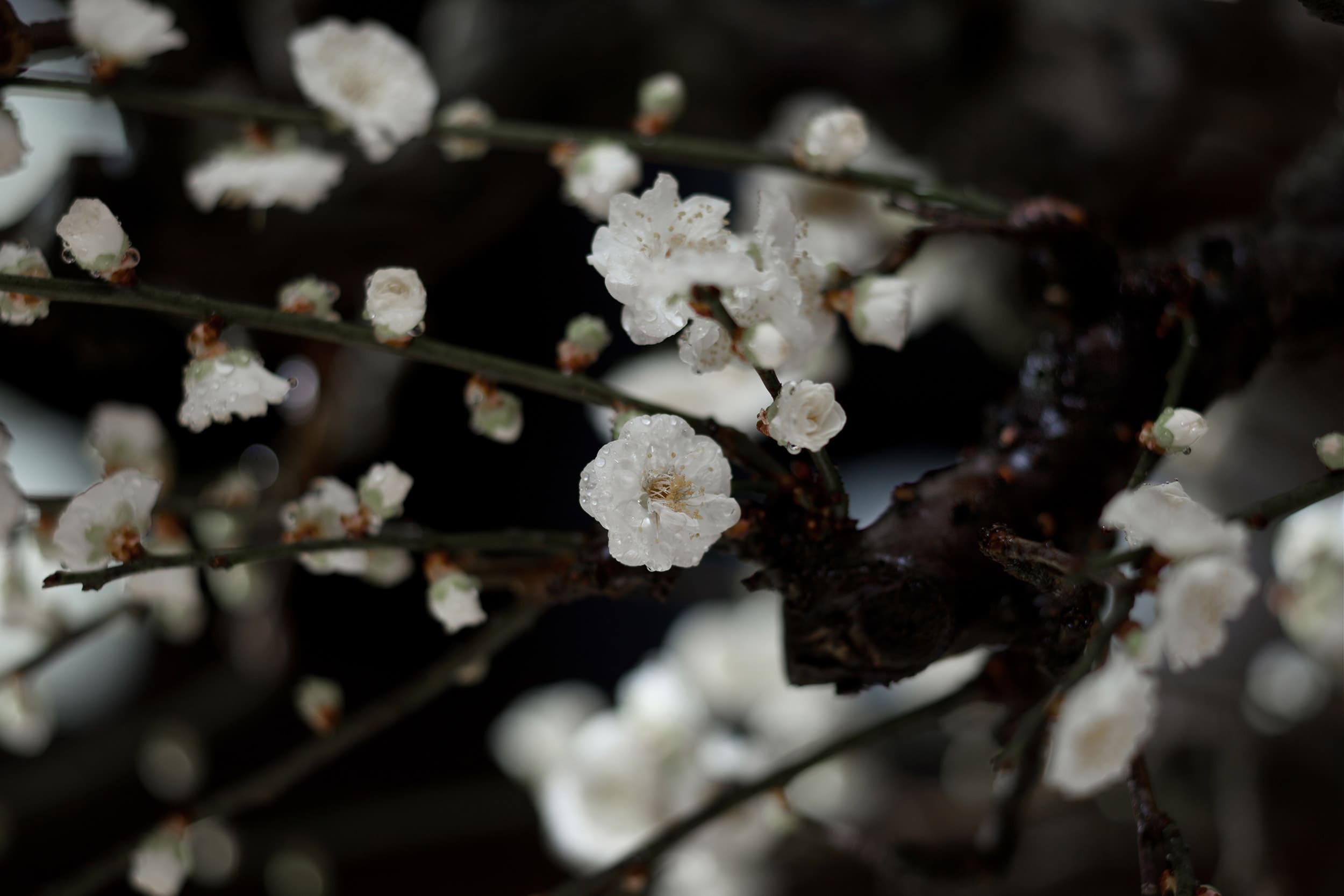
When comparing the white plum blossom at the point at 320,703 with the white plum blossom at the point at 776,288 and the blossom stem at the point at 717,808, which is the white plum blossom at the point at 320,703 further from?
the white plum blossom at the point at 776,288

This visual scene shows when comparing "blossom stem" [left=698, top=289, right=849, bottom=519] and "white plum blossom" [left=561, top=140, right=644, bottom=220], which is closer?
"blossom stem" [left=698, top=289, right=849, bottom=519]

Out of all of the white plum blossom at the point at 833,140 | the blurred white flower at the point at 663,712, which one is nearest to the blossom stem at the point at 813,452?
the white plum blossom at the point at 833,140

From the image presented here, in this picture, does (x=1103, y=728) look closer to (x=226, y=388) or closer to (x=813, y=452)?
(x=813, y=452)

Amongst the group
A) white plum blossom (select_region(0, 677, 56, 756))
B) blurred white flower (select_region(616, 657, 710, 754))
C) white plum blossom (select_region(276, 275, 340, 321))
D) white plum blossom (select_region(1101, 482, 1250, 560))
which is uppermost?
white plum blossom (select_region(1101, 482, 1250, 560))

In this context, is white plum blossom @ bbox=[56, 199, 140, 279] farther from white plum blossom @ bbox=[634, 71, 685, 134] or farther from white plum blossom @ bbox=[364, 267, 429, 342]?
white plum blossom @ bbox=[634, 71, 685, 134]

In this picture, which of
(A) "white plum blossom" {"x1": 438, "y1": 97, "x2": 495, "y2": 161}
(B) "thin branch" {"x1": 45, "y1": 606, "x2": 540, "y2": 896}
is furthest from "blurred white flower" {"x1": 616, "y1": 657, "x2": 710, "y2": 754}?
(A) "white plum blossom" {"x1": 438, "y1": 97, "x2": 495, "y2": 161}

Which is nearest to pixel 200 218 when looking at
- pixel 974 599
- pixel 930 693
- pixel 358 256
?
pixel 358 256
